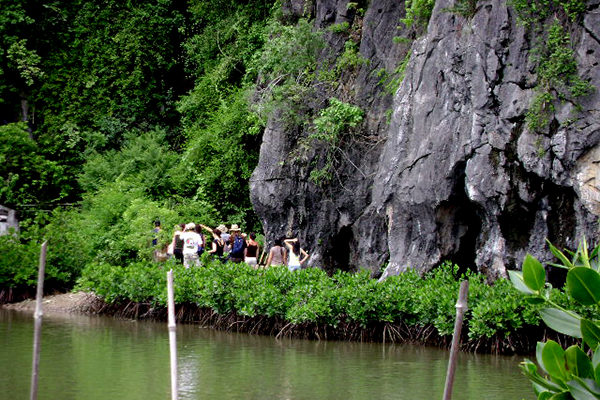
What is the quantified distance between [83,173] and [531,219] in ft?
55.5

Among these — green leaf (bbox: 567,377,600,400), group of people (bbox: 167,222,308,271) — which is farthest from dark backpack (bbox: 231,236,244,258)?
green leaf (bbox: 567,377,600,400)

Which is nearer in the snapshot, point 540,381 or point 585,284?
point 585,284

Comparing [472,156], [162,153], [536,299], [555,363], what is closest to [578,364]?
[555,363]

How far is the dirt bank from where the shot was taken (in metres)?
18.7

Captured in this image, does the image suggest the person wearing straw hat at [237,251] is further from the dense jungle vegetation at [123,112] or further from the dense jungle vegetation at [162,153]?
the dense jungle vegetation at [123,112]

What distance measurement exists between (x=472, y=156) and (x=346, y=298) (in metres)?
3.49

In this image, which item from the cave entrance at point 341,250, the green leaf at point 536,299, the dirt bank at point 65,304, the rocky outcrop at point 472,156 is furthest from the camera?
the cave entrance at point 341,250

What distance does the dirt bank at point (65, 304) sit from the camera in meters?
18.7

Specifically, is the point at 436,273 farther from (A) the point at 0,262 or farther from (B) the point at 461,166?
(A) the point at 0,262

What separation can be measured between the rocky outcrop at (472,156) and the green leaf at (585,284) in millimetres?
9892

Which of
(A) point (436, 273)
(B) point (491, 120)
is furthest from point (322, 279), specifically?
(B) point (491, 120)

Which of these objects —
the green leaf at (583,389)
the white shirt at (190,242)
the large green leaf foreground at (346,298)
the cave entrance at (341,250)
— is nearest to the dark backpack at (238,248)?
the white shirt at (190,242)

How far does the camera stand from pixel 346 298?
14.1m

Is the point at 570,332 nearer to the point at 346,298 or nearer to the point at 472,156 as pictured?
the point at 346,298
